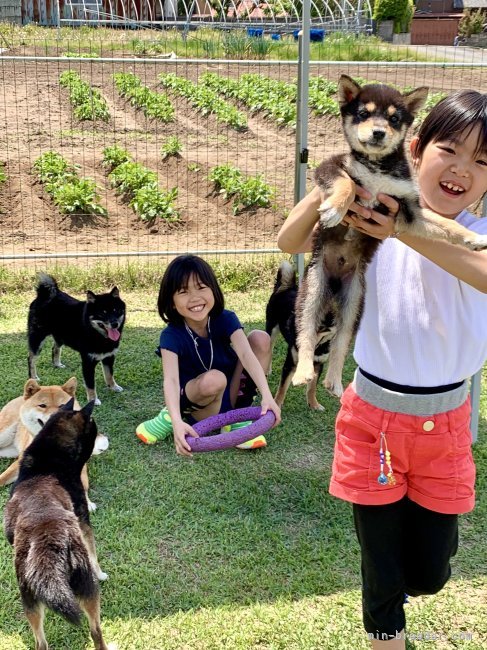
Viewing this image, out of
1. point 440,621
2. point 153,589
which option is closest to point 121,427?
point 153,589

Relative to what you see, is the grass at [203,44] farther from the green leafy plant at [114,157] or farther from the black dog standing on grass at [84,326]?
the black dog standing on grass at [84,326]

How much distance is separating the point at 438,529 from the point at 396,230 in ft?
3.51

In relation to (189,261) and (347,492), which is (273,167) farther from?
(347,492)

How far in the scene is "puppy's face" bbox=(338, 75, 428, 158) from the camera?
7.30ft

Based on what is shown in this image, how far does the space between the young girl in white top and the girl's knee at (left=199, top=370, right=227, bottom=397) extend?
1.87 meters

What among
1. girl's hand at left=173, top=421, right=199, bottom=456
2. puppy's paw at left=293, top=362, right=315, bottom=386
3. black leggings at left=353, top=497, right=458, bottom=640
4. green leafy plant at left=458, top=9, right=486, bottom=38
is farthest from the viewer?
green leafy plant at left=458, top=9, right=486, bottom=38

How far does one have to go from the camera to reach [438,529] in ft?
7.50

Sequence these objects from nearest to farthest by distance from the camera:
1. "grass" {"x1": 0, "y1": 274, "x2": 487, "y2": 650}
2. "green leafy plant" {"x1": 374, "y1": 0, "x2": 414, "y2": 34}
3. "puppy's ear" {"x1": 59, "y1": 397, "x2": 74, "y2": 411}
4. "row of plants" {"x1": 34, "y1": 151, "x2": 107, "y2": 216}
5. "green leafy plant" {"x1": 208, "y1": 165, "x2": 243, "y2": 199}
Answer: "grass" {"x1": 0, "y1": 274, "x2": 487, "y2": 650}, "puppy's ear" {"x1": 59, "y1": 397, "x2": 74, "y2": 411}, "row of plants" {"x1": 34, "y1": 151, "x2": 107, "y2": 216}, "green leafy plant" {"x1": 208, "y1": 165, "x2": 243, "y2": 199}, "green leafy plant" {"x1": 374, "y1": 0, "x2": 414, "y2": 34}

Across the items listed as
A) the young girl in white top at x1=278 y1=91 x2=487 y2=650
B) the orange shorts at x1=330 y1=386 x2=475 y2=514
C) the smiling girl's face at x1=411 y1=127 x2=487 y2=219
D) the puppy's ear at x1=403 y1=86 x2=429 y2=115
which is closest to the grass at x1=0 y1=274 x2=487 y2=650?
the young girl in white top at x1=278 y1=91 x2=487 y2=650

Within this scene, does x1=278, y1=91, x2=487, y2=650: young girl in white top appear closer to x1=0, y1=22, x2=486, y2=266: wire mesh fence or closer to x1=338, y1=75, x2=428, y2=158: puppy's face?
x1=338, y1=75, x2=428, y2=158: puppy's face

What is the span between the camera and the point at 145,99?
45.9 ft

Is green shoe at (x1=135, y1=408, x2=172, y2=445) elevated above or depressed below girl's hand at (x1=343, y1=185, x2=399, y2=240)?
below

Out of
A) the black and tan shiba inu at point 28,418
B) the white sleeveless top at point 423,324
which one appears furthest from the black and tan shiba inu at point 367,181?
the black and tan shiba inu at point 28,418

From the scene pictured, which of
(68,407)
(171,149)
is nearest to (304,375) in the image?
(68,407)
